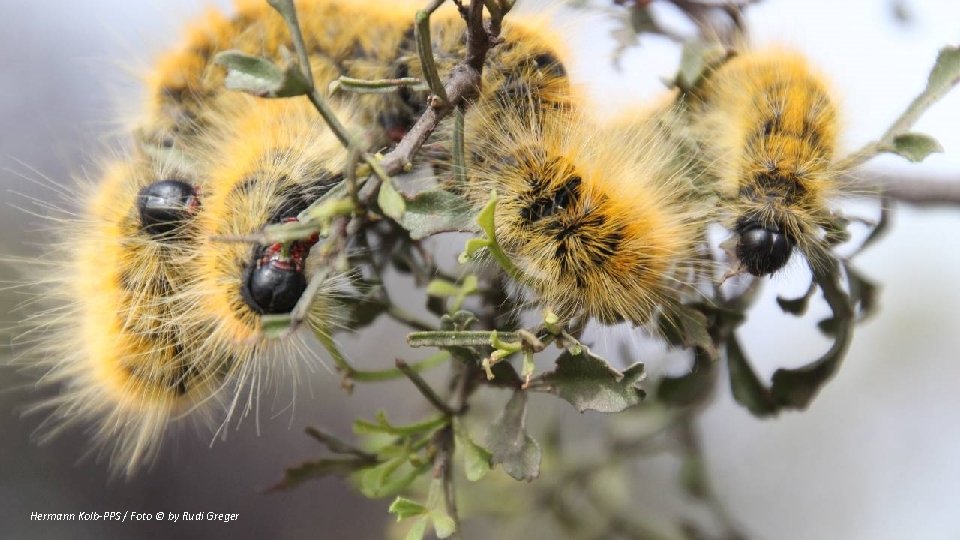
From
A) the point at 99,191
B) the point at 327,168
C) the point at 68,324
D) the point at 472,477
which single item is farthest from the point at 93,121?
the point at 472,477

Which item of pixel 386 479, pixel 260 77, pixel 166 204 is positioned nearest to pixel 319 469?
pixel 386 479

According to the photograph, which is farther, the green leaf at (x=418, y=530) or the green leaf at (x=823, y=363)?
the green leaf at (x=823, y=363)

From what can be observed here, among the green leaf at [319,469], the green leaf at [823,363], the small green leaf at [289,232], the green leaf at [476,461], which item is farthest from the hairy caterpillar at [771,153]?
the green leaf at [319,469]

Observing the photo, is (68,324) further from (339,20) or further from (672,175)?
(672,175)

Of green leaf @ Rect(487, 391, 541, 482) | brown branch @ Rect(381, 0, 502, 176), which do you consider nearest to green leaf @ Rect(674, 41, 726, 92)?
brown branch @ Rect(381, 0, 502, 176)

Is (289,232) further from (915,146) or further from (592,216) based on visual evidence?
(915,146)

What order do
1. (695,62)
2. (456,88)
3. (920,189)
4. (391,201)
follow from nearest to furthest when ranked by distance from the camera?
(391,201) → (456,88) → (695,62) → (920,189)

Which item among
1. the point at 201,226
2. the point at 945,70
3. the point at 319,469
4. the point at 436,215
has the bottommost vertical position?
the point at 319,469

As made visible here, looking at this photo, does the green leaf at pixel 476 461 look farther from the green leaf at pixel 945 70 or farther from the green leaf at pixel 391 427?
the green leaf at pixel 945 70
